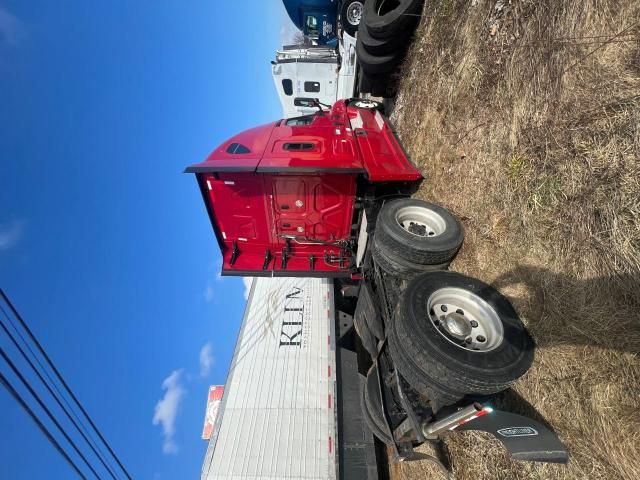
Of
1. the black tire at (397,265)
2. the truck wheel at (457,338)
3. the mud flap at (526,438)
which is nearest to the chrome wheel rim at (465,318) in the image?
the truck wheel at (457,338)

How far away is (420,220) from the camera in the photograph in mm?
3602

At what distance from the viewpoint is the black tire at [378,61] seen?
547 centimetres

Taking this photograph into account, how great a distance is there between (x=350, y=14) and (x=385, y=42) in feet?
21.4

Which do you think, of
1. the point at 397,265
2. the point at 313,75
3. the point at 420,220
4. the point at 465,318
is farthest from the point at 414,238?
the point at 313,75

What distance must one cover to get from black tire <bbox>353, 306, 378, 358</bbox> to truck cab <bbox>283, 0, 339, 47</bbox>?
1765cm

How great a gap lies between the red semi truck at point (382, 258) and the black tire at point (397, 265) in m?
0.01

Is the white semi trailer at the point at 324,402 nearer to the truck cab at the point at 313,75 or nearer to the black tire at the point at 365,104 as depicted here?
the black tire at the point at 365,104

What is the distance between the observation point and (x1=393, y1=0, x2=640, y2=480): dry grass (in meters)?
1.94

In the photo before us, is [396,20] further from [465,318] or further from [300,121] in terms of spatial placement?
[465,318]

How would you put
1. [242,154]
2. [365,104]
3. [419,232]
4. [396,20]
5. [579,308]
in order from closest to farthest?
[579,308] < [419,232] < [242,154] < [396,20] < [365,104]

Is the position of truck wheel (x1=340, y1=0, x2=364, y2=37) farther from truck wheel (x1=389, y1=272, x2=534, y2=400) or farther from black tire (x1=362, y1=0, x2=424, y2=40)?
truck wheel (x1=389, y1=272, x2=534, y2=400)

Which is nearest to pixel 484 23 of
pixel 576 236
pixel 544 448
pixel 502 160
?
pixel 502 160

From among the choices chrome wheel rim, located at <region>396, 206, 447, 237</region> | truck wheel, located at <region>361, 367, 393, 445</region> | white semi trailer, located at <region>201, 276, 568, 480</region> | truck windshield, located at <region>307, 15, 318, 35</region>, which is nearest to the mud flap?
white semi trailer, located at <region>201, 276, 568, 480</region>

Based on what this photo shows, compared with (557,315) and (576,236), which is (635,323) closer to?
(557,315)
